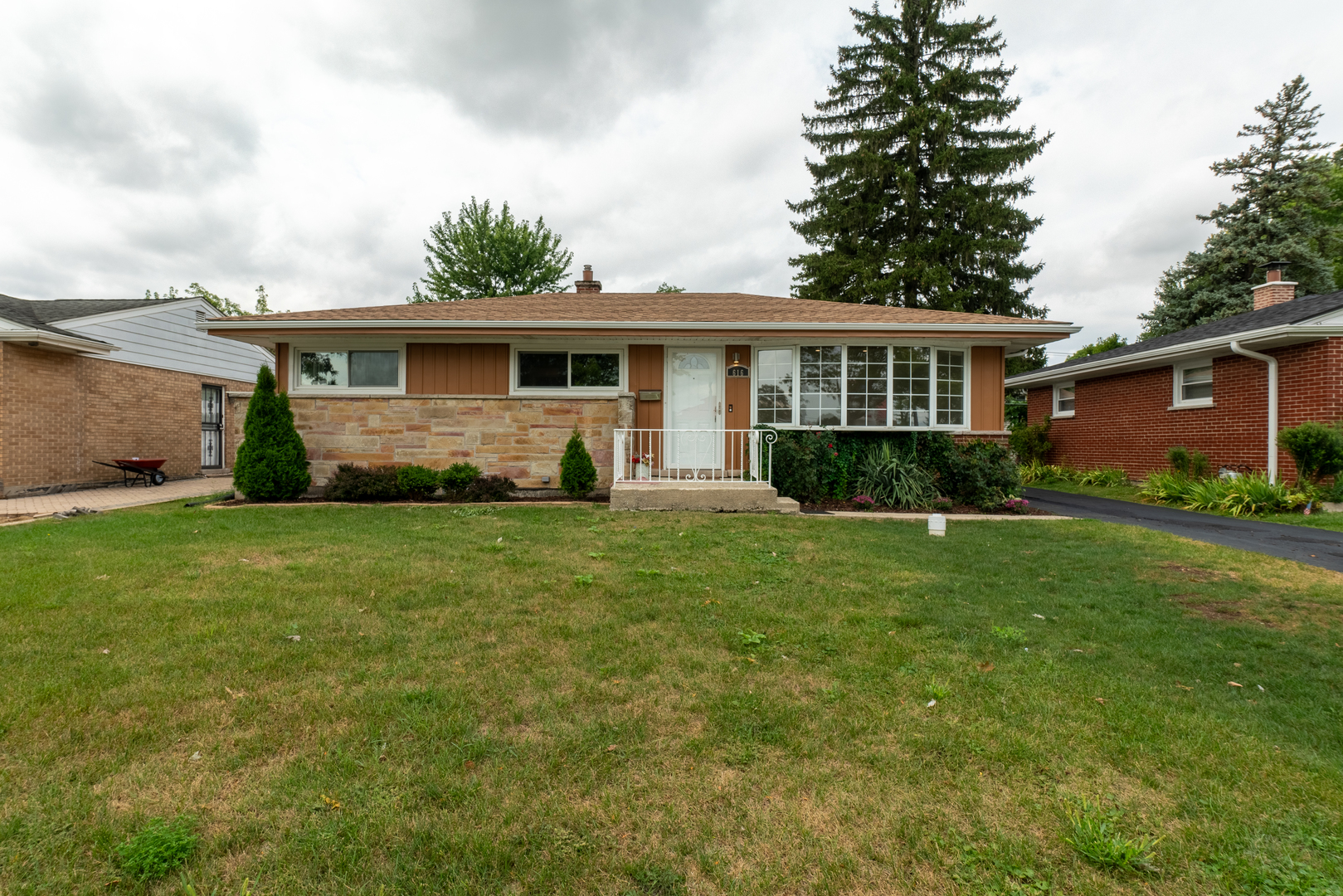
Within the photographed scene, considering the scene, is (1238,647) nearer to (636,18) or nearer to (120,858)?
(120,858)

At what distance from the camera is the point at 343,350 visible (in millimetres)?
9992

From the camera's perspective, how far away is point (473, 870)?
1505 millimetres

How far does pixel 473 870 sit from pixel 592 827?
0.34 meters

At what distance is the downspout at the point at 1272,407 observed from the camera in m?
9.48

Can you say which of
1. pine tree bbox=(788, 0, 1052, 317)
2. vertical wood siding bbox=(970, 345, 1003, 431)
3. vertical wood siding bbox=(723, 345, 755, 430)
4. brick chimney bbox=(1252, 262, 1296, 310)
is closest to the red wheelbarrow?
vertical wood siding bbox=(723, 345, 755, 430)

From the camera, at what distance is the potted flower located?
9240mm

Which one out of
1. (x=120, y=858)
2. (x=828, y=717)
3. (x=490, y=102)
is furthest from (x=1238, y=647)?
(x=490, y=102)

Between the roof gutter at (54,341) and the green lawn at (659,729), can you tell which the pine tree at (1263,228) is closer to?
the green lawn at (659,729)

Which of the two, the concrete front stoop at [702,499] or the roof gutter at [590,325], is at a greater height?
the roof gutter at [590,325]

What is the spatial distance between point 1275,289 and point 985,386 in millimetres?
9026

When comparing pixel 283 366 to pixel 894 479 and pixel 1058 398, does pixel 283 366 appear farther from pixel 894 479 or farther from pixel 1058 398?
pixel 1058 398

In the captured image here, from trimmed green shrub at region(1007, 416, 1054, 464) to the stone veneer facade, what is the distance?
1193 cm

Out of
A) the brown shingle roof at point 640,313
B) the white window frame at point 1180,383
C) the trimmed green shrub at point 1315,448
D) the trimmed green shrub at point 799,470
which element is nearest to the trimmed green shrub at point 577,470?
the brown shingle roof at point 640,313

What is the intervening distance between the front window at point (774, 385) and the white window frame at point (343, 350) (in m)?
6.27
